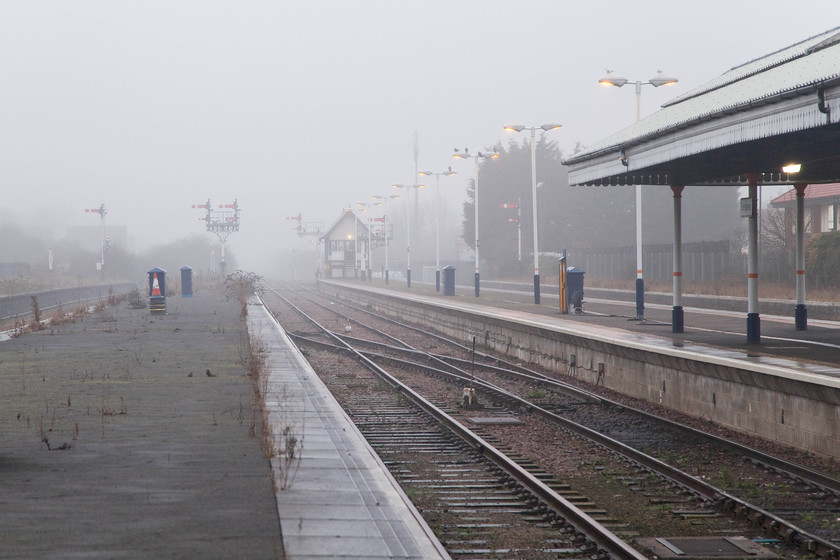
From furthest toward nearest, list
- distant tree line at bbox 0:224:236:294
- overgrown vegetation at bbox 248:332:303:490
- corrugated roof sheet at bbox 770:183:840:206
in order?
1. distant tree line at bbox 0:224:236:294
2. corrugated roof sheet at bbox 770:183:840:206
3. overgrown vegetation at bbox 248:332:303:490

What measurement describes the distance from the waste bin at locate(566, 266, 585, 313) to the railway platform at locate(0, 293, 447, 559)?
13.9 metres

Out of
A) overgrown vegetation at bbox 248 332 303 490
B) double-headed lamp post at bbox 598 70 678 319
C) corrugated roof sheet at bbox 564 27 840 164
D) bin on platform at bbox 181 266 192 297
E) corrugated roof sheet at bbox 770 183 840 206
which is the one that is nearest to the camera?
overgrown vegetation at bbox 248 332 303 490

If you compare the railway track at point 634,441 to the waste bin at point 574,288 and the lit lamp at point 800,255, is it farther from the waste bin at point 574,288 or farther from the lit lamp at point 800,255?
the waste bin at point 574,288

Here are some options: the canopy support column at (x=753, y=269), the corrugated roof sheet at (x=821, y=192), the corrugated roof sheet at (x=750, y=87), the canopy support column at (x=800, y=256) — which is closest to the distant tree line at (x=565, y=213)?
the corrugated roof sheet at (x=821, y=192)

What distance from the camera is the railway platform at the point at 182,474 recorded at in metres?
6.80

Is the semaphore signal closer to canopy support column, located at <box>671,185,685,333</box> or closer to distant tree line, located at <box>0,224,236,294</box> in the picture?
distant tree line, located at <box>0,224,236,294</box>

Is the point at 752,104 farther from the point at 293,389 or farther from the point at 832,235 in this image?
the point at 832,235

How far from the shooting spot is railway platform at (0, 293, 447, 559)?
680cm

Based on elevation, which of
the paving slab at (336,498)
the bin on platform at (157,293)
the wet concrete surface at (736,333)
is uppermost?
the bin on platform at (157,293)

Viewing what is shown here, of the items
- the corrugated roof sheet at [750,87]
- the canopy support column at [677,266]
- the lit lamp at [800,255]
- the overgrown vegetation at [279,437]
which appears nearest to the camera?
the overgrown vegetation at [279,437]

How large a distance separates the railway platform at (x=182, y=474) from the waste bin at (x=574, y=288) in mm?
13868

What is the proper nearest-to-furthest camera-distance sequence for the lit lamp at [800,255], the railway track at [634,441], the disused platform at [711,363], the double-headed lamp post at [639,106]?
the railway track at [634,441]
the disused platform at [711,363]
the lit lamp at [800,255]
the double-headed lamp post at [639,106]

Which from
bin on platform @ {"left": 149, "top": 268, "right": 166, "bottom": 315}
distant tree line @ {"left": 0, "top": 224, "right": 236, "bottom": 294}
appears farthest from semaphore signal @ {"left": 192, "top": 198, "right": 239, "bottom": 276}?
bin on platform @ {"left": 149, "top": 268, "right": 166, "bottom": 315}

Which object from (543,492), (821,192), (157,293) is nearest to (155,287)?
(157,293)
